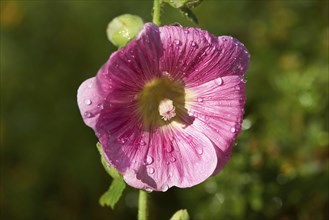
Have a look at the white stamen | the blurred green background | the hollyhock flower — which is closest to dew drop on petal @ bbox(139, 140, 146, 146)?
the hollyhock flower

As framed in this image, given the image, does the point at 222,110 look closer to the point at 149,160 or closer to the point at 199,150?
the point at 199,150

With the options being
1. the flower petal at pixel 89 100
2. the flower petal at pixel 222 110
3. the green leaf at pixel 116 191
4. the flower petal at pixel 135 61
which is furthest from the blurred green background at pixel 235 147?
the flower petal at pixel 89 100

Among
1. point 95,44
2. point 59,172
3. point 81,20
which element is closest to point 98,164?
point 59,172

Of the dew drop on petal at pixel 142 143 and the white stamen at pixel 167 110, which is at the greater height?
the white stamen at pixel 167 110

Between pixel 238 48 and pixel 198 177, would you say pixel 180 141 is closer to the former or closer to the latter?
pixel 198 177

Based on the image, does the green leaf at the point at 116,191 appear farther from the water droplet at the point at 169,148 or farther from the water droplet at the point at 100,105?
the water droplet at the point at 100,105

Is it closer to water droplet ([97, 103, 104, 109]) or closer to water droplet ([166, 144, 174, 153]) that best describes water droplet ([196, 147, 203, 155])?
water droplet ([166, 144, 174, 153])
